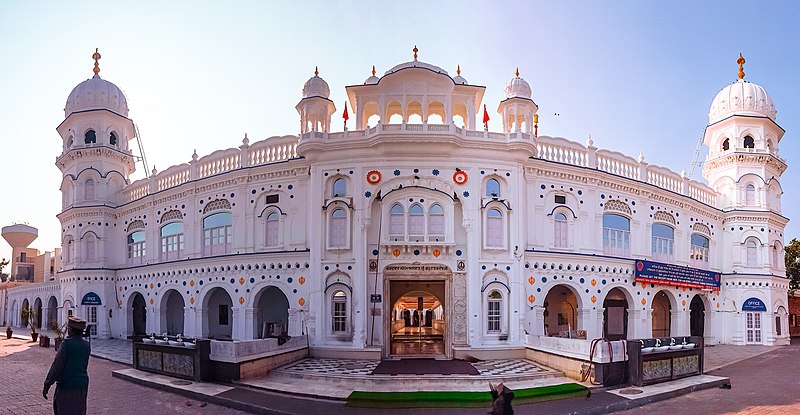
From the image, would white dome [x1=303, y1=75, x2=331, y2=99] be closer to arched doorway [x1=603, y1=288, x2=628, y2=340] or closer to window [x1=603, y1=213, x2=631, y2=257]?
window [x1=603, y1=213, x2=631, y2=257]

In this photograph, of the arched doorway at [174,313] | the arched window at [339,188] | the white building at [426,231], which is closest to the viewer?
the white building at [426,231]

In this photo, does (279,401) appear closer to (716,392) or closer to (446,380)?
(446,380)

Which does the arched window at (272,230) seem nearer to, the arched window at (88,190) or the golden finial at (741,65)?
the arched window at (88,190)

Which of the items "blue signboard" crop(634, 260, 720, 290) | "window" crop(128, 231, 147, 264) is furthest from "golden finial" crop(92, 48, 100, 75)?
"blue signboard" crop(634, 260, 720, 290)

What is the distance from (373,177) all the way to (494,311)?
639 centimetres

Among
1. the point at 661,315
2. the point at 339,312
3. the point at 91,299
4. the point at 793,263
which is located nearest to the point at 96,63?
the point at 91,299

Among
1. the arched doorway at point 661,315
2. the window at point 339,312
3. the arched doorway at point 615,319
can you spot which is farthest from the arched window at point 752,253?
the window at point 339,312

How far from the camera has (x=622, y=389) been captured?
15195 millimetres

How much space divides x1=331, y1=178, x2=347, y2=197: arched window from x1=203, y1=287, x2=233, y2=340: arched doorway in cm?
792

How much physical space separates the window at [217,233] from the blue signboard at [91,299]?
9222 millimetres

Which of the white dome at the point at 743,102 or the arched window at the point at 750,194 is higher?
the white dome at the point at 743,102

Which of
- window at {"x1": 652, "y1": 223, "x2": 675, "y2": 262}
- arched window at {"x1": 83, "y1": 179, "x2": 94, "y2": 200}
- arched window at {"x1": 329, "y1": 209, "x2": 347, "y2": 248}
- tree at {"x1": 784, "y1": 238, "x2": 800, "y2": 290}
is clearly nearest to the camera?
arched window at {"x1": 329, "y1": 209, "x2": 347, "y2": 248}

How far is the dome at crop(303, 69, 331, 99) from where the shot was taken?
75.2 ft

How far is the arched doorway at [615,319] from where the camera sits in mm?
24844
